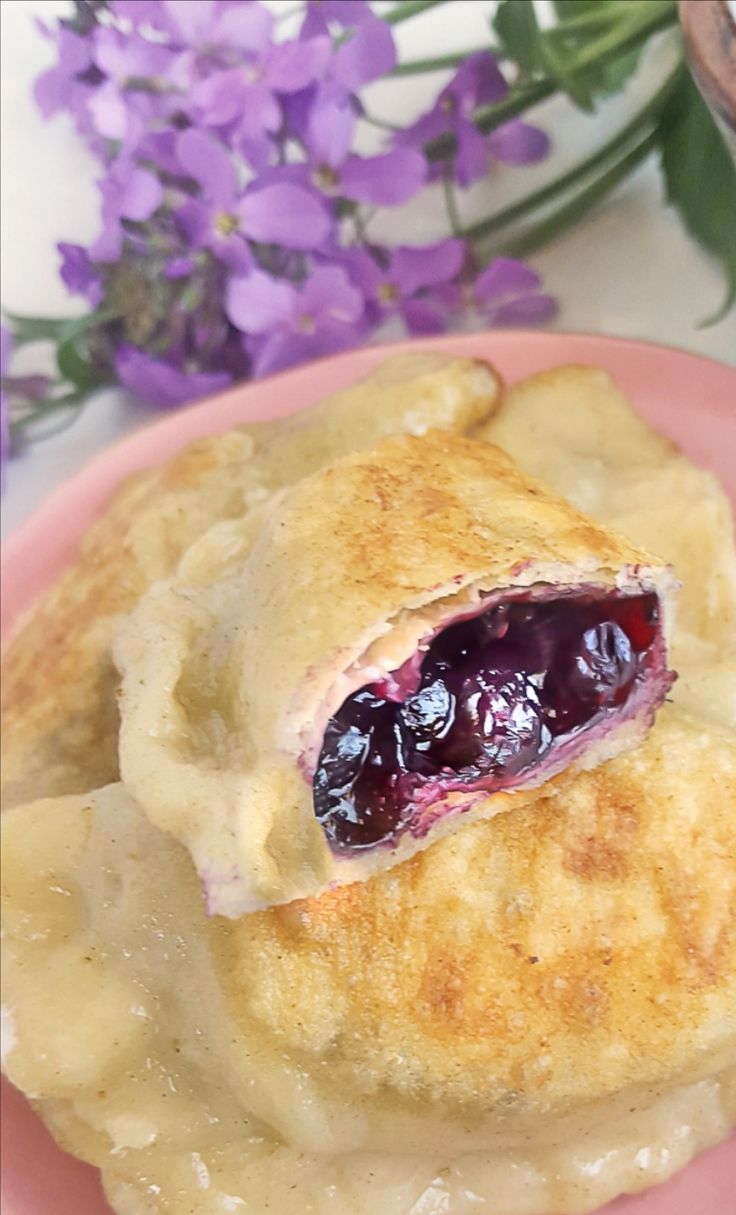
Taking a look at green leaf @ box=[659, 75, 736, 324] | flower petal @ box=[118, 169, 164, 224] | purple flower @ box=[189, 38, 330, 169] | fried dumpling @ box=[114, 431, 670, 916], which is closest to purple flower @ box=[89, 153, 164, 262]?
flower petal @ box=[118, 169, 164, 224]

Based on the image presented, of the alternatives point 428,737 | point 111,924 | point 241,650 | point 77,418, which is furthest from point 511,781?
point 77,418

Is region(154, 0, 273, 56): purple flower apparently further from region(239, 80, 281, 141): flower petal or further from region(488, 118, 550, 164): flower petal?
region(488, 118, 550, 164): flower petal

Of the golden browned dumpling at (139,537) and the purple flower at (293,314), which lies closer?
the golden browned dumpling at (139,537)

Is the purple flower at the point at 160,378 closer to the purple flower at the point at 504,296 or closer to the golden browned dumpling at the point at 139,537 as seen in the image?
the golden browned dumpling at the point at 139,537

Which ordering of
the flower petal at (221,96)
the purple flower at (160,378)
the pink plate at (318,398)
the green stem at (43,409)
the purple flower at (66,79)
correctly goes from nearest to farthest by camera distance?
the pink plate at (318,398) → the flower petal at (221,96) → the purple flower at (66,79) → the purple flower at (160,378) → the green stem at (43,409)

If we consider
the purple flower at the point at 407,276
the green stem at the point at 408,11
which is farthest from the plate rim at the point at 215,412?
the green stem at the point at 408,11

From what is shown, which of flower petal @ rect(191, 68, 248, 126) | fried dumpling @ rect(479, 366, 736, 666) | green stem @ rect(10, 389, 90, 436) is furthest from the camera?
green stem @ rect(10, 389, 90, 436)
